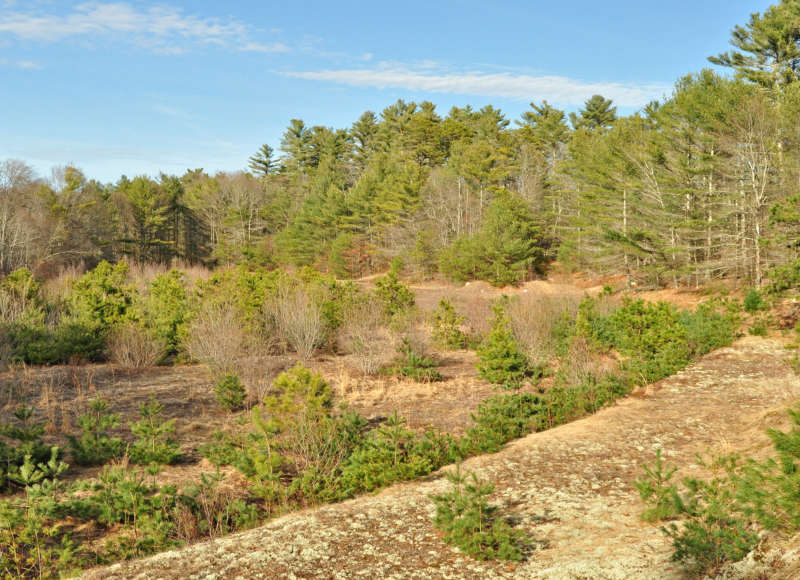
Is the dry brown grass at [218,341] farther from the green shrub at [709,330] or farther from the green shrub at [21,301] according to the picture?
the green shrub at [709,330]

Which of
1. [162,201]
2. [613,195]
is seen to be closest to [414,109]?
[162,201]

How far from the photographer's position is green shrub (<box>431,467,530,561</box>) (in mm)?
3629

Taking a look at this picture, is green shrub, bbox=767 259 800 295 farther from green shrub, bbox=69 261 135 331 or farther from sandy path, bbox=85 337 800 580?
green shrub, bbox=69 261 135 331

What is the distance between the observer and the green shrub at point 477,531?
3629mm

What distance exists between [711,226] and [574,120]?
23254 millimetres

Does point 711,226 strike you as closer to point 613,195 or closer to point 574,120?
point 613,195

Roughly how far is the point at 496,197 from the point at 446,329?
22.6 meters

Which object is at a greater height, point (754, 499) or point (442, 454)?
point (754, 499)

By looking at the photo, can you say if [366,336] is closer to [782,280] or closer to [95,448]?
[95,448]

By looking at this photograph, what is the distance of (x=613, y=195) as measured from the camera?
27281mm

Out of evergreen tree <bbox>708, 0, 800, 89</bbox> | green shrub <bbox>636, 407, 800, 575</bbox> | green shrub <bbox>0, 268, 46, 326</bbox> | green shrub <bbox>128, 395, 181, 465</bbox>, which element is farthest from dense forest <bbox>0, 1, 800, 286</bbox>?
green shrub <bbox>0, 268, 46, 326</bbox>

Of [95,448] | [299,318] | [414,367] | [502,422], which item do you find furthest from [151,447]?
[299,318]

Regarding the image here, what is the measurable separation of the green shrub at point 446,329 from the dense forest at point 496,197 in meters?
6.10

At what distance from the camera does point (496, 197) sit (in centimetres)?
3366
